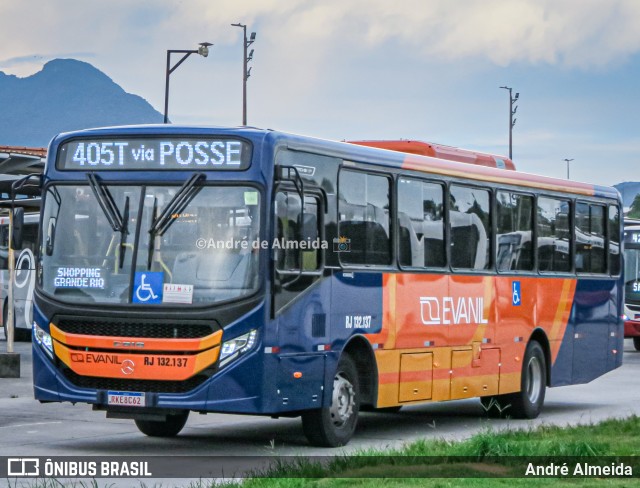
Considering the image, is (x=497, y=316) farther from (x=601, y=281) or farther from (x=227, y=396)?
(x=227, y=396)

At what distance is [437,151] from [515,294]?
2329 millimetres

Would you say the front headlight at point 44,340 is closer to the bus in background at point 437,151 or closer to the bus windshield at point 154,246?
the bus windshield at point 154,246

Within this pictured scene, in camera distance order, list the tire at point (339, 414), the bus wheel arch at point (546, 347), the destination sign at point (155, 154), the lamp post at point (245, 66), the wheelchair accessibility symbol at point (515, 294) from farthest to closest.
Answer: the lamp post at point (245, 66)
the bus wheel arch at point (546, 347)
the wheelchair accessibility symbol at point (515, 294)
the tire at point (339, 414)
the destination sign at point (155, 154)

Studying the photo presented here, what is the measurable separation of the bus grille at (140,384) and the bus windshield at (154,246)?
28.4 inches

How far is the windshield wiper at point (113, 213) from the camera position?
13609 millimetres

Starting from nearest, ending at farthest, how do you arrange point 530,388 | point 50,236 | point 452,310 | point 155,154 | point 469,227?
point 155,154 < point 50,236 < point 452,310 < point 469,227 < point 530,388

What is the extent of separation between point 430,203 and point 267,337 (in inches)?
161

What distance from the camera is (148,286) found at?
13.4 metres

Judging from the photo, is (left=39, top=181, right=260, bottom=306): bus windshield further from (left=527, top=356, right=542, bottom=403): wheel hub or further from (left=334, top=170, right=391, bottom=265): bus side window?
(left=527, top=356, right=542, bottom=403): wheel hub

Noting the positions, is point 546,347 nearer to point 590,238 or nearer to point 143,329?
point 590,238

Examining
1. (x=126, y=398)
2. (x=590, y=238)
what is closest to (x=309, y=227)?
(x=126, y=398)

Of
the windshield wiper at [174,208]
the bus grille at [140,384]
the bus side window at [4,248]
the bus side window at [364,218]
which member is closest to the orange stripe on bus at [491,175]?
the bus side window at [364,218]

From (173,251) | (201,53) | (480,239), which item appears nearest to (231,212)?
(173,251)

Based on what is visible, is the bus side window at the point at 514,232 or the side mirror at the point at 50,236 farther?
the bus side window at the point at 514,232
